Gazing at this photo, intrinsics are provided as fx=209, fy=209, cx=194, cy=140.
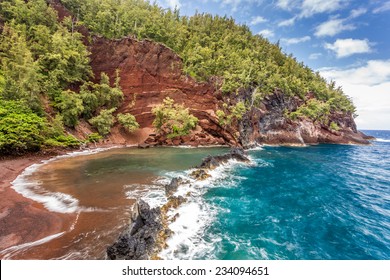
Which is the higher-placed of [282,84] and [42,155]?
[282,84]

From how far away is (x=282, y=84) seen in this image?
6244 cm

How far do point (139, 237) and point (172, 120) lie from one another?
35.9 meters

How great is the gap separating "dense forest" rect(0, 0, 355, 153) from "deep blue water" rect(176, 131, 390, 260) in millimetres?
22445

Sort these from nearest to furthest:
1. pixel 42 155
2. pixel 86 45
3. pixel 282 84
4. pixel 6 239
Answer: pixel 6 239
pixel 42 155
pixel 86 45
pixel 282 84

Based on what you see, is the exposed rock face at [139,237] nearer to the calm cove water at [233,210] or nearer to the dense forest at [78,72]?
the calm cove water at [233,210]

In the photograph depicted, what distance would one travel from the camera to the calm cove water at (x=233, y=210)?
32.4 feet

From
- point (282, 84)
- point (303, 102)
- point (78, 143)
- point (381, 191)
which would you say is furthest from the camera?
point (303, 102)

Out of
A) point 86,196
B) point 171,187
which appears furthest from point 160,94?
point 86,196

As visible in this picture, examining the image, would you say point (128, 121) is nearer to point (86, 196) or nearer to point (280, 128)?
point (86, 196)

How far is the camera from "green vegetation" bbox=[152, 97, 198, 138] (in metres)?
42.3

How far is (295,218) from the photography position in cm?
1375
